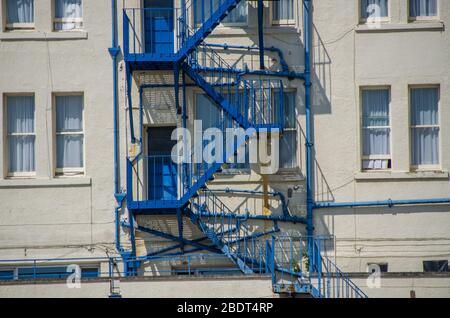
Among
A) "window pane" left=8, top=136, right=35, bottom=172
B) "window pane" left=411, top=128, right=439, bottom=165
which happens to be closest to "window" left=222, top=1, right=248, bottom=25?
"window pane" left=411, top=128, right=439, bottom=165

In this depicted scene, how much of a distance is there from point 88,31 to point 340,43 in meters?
6.39

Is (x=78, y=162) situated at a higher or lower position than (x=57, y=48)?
lower

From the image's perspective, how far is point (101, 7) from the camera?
31406 mm

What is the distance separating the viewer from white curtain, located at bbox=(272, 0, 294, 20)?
103 feet

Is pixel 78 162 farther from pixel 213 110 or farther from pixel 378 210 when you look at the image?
pixel 378 210

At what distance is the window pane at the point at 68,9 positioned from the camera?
3162 centimetres

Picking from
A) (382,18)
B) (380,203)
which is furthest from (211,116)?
(382,18)

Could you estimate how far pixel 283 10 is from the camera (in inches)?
1238

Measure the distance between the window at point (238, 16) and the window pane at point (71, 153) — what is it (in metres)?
4.79

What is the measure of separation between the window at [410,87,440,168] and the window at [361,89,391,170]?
66 centimetres

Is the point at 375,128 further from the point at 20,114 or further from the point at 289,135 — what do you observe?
the point at 20,114

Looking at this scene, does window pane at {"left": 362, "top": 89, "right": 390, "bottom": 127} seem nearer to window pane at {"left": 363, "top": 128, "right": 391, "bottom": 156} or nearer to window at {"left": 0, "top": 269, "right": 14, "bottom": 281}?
window pane at {"left": 363, "top": 128, "right": 391, "bottom": 156}
